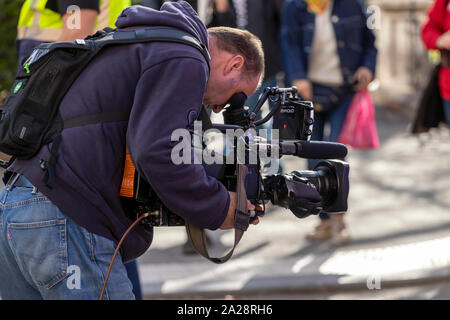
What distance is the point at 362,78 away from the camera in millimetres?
5777

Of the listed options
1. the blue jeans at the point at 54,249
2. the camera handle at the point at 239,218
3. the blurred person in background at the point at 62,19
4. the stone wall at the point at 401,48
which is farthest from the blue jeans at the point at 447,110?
the stone wall at the point at 401,48

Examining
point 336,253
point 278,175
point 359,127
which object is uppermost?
point 278,175

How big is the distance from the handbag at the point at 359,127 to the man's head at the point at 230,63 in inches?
121

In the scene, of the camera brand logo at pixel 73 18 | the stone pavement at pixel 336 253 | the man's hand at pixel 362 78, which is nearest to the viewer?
the camera brand logo at pixel 73 18

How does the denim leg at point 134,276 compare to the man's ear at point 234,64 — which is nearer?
the man's ear at point 234,64

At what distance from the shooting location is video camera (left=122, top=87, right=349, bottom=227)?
256cm

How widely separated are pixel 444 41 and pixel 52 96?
12.9 feet

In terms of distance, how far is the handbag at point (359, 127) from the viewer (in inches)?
225

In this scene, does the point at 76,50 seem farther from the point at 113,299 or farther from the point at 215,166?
the point at 113,299

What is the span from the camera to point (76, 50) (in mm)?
2457

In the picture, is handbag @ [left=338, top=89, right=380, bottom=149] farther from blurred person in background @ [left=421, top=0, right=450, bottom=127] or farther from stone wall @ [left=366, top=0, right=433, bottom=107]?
stone wall @ [left=366, top=0, right=433, bottom=107]

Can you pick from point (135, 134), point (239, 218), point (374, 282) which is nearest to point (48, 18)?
point (135, 134)

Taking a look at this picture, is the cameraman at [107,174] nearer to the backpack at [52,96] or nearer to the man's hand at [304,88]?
the backpack at [52,96]

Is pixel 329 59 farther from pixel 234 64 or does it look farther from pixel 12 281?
pixel 12 281
